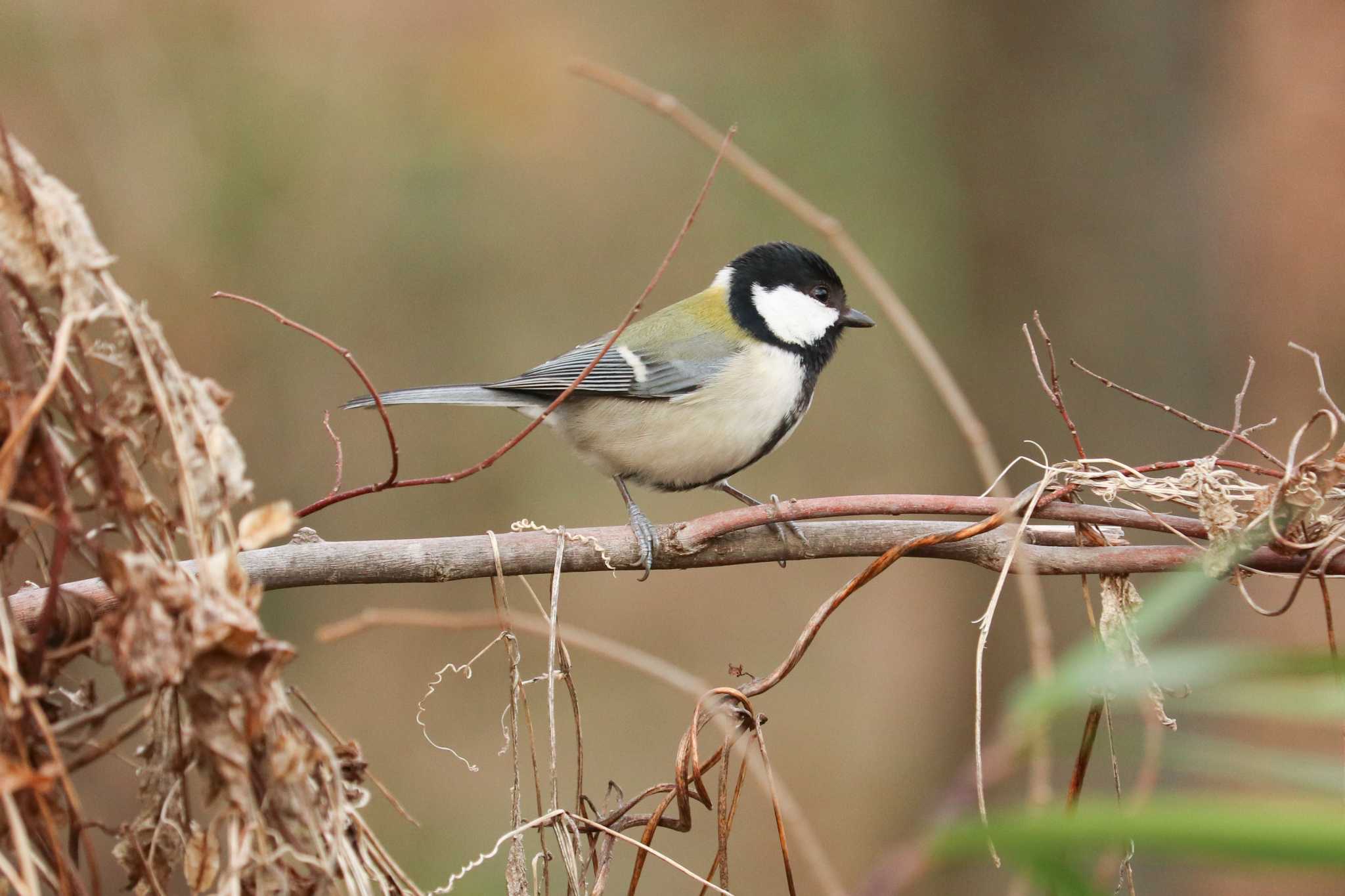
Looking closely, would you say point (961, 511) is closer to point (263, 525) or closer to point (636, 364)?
point (263, 525)

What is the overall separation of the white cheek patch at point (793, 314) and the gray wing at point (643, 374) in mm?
202

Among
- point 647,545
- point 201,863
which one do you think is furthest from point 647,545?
point 201,863

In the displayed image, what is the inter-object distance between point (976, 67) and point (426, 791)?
14.9 feet

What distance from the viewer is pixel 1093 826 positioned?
42cm

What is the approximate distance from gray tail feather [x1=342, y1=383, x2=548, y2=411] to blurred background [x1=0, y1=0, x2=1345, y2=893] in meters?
1.79

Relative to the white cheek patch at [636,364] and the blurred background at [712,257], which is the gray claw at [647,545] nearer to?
the white cheek patch at [636,364]

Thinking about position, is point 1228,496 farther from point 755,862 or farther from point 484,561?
point 755,862

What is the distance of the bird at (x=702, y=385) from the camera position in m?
3.06

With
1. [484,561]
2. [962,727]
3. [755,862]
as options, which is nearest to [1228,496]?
[484,561]

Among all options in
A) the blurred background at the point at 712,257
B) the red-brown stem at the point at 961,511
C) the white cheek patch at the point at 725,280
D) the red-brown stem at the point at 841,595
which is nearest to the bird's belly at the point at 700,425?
the white cheek patch at the point at 725,280

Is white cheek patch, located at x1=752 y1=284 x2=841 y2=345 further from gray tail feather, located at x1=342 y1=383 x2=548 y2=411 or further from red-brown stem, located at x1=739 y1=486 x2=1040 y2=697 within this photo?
red-brown stem, located at x1=739 y1=486 x2=1040 y2=697

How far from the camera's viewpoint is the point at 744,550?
204 centimetres

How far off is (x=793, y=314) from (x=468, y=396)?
1.01 meters

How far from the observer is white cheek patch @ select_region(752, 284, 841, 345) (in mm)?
3293
